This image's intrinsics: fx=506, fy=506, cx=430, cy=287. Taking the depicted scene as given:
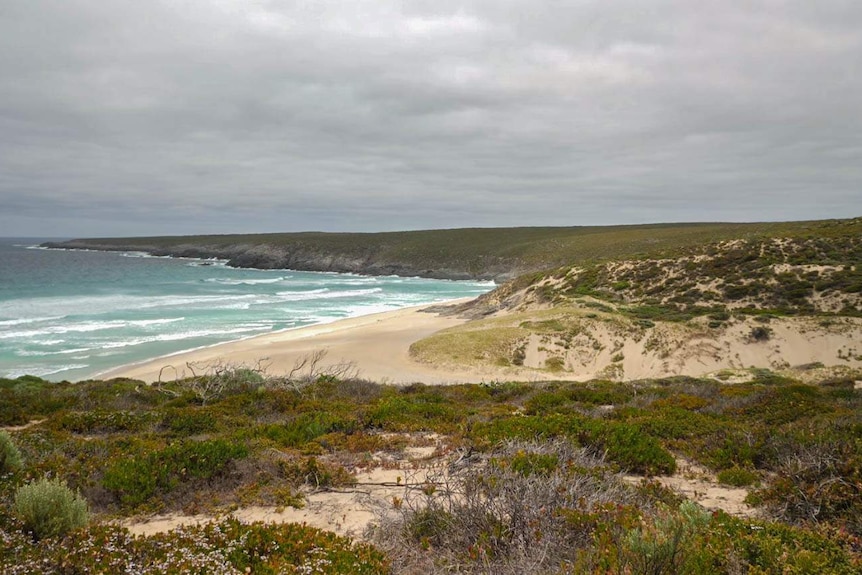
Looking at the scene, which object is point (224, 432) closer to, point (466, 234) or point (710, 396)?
point (710, 396)

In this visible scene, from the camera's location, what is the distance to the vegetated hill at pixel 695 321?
23062mm

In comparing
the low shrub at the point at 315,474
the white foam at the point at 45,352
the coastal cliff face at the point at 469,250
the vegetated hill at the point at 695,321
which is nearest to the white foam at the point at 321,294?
the coastal cliff face at the point at 469,250

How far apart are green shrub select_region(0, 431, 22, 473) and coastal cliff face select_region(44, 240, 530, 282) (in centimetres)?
8340

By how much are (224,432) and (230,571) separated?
5.93 meters

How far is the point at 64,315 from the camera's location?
4106cm

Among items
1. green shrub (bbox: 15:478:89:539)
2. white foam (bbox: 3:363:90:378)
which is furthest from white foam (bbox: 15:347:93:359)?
green shrub (bbox: 15:478:89:539)

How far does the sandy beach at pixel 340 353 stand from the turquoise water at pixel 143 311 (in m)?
2.52

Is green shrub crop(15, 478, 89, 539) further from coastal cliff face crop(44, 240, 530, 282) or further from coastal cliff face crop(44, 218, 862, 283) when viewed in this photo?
coastal cliff face crop(44, 240, 530, 282)

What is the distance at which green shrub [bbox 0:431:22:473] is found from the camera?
19.8 ft

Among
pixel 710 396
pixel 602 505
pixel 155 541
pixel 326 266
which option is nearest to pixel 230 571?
pixel 155 541

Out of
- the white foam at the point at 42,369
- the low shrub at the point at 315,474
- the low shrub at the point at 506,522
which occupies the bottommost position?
the white foam at the point at 42,369

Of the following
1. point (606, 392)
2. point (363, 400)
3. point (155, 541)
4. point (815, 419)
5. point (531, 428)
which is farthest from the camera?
point (606, 392)

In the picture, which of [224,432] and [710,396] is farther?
[710,396]

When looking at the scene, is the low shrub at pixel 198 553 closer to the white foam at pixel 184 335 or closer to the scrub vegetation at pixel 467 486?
the scrub vegetation at pixel 467 486
